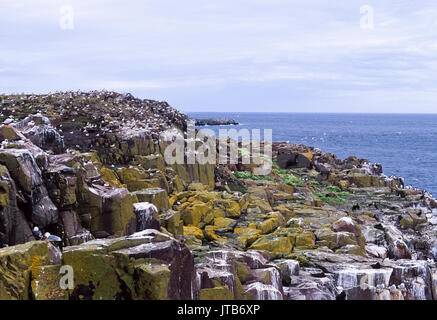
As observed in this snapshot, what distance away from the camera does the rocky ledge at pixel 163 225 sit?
10.2m

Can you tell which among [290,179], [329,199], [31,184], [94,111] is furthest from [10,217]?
[290,179]

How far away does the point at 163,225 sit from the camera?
18.4 m

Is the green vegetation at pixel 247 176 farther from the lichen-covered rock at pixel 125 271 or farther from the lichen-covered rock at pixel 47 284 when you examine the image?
the lichen-covered rock at pixel 47 284

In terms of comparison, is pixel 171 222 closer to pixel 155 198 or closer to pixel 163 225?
pixel 163 225

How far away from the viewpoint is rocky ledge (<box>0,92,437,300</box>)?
10.2 metres

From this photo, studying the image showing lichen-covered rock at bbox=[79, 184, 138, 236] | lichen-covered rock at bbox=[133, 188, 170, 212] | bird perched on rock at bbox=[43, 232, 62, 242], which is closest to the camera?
bird perched on rock at bbox=[43, 232, 62, 242]

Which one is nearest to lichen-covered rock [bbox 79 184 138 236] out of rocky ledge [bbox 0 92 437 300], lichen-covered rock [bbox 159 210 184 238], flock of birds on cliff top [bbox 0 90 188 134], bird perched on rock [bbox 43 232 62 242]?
rocky ledge [bbox 0 92 437 300]

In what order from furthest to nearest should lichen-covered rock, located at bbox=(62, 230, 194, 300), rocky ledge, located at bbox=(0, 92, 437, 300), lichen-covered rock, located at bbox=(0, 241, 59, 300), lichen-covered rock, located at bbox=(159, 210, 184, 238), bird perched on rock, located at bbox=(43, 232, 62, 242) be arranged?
lichen-covered rock, located at bbox=(159, 210, 184, 238) → bird perched on rock, located at bbox=(43, 232, 62, 242) → rocky ledge, located at bbox=(0, 92, 437, 300) → lichen-covered rock, located at bbox=(62, 230, 194, 300) → lichen-covered rock, located at bbox=(0, 241, 59, 300)

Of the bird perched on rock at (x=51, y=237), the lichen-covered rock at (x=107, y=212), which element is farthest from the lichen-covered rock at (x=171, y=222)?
the bird perched on rock at (x=51, y=237)

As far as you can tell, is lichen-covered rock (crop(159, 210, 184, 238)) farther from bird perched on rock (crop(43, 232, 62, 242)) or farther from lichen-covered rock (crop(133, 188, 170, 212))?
bird perched on rock (crop(43, 232, 62, 242))
